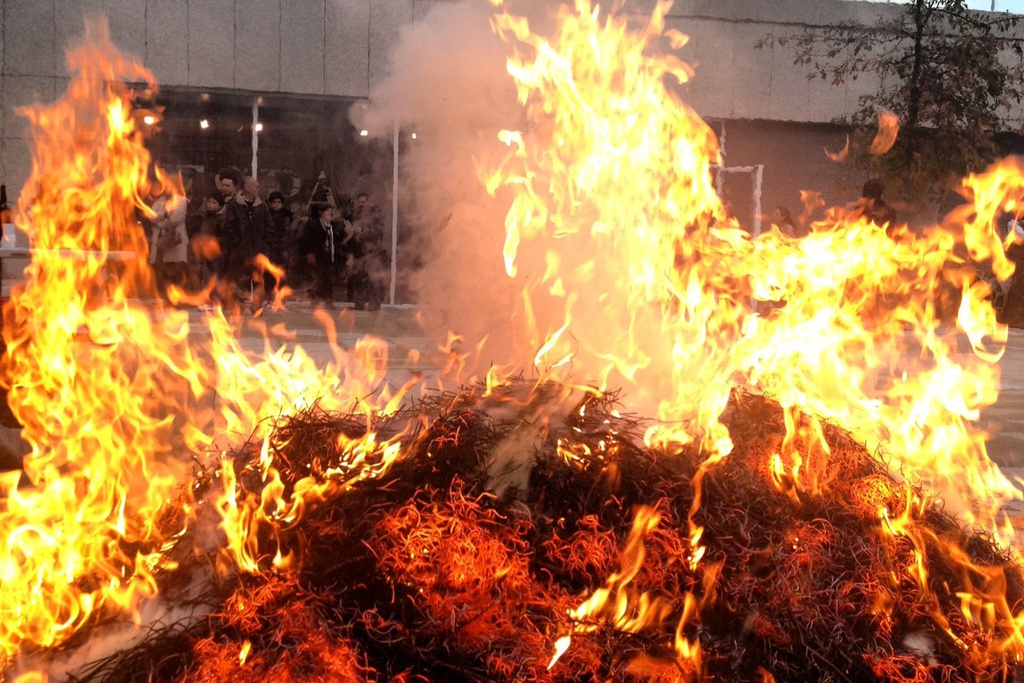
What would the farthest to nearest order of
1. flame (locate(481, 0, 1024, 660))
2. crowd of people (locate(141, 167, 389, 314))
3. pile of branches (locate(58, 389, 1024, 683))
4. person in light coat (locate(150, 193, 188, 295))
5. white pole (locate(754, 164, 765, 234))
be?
crowd of people (locate(141, 167, 389, 314))
person in light coat (locate(150, 193, 188, 295))
white pole (locate(754, 164, 765, 234))
flame (locate(481, 0, 1024, 660))
pile of branches (locate(58, 389, 1024, 683))

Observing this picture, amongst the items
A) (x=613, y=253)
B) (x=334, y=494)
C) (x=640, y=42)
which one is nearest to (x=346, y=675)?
(x=334, y=494)

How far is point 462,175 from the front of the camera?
22.7 feet

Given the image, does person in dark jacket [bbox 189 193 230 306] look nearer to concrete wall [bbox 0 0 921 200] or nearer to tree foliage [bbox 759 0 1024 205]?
concrete wall [bbox 0 0 921 200]

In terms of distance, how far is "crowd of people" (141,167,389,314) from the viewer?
536 inches

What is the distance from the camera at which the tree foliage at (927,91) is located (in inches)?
620

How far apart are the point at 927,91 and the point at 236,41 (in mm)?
10174

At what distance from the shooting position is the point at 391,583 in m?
3.47

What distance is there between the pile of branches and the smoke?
2.72m

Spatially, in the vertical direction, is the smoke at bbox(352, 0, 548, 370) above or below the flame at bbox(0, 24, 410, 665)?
above

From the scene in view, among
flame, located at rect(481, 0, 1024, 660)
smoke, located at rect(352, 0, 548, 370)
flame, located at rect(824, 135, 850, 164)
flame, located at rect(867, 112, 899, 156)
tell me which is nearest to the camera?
flame, located at rect(481, 0, 1024, 660)

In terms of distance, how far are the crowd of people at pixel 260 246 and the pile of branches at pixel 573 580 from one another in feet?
32.0

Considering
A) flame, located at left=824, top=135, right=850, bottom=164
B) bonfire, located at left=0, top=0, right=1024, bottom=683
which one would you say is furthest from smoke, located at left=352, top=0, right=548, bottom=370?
flame, located at left=824, top=135, right=850, bottom=164

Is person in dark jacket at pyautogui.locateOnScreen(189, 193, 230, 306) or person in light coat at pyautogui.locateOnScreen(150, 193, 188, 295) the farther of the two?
person in dark jacket at pyautogui.locateOnScreen(189, 193, 230, 306)

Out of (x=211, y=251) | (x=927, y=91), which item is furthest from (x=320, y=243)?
(x=927, y=91)
